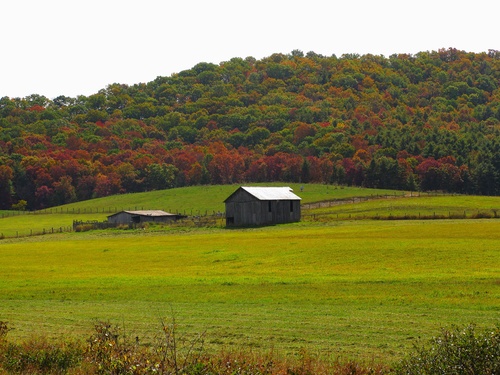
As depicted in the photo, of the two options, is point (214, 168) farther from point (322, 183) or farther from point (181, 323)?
point (181, 323)

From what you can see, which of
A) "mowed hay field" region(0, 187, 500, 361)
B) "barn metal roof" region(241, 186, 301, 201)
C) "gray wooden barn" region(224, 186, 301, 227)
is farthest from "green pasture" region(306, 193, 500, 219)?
"mowed hay field" region(0, 187, 500, 361)

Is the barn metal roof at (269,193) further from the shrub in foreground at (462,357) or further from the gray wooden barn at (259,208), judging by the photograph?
the shrub in foreground at (462,357)

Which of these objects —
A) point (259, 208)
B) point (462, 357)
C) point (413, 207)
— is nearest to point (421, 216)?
point (413, 207)

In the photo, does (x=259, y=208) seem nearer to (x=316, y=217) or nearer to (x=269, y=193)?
(x=269, y=193)

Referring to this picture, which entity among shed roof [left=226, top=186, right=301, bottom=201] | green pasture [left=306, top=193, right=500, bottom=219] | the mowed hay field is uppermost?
shed roof [left=226, top=186, right=301, bottom=201]

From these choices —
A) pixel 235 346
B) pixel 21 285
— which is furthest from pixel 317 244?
pixel 235 346

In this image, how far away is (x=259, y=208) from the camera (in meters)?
102

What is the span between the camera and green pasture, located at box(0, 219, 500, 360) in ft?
74.4

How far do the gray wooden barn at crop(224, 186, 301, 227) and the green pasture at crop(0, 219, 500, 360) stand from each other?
38785 millimetres

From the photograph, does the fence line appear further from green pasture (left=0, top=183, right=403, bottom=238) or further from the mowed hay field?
green pasture (left=0, top=183, right=403, bottom=238)

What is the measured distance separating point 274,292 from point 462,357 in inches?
727

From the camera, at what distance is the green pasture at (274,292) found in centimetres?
2267

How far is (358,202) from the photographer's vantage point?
128m

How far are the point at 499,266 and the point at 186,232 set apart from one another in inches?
2158
